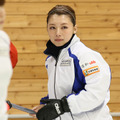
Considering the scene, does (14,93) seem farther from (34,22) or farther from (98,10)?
(98,10)

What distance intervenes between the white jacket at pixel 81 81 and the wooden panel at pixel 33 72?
1.58 meters

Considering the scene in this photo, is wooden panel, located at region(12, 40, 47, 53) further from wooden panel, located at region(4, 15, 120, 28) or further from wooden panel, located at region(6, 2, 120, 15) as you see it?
wooden panel, located at region(6, 2, 120, 15)

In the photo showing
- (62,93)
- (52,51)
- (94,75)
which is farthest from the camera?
(52,51)

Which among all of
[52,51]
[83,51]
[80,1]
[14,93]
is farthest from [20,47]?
[83,51]

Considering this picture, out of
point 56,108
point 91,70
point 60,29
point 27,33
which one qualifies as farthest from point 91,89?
point 27,33

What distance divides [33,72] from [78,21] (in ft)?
2.99

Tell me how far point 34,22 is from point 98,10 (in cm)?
87

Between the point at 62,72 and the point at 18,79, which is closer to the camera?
the point at 62,72

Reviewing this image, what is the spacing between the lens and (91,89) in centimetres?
129

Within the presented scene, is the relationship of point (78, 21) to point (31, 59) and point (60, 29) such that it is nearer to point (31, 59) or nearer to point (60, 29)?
point (31, 59)

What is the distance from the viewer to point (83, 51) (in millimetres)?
1384

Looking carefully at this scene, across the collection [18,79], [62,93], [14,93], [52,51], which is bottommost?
[14,93]

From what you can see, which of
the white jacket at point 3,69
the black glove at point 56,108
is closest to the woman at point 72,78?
the black glove at point 56,108

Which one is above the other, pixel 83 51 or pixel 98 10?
pixel 98 10
